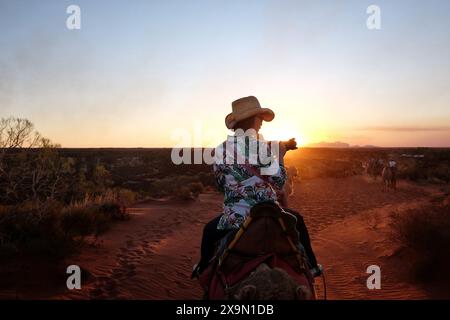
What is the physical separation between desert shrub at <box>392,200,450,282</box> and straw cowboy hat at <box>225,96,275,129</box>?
535cm

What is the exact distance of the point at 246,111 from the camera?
14.3 feet

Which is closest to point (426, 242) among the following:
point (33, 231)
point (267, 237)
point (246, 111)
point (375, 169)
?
point (246, 111)

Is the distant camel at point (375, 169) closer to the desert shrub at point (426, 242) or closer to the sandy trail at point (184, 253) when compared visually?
the sandy trail at point (184, 253)

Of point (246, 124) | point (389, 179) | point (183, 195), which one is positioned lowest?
point (183, 195)

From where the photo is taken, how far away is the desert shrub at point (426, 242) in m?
7.59

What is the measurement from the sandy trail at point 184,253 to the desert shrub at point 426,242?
19.0 inches

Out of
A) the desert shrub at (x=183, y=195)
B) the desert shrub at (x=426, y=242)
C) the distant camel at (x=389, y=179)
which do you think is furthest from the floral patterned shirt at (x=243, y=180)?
the distant camel at (x=389, y=179)

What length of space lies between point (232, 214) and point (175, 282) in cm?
432

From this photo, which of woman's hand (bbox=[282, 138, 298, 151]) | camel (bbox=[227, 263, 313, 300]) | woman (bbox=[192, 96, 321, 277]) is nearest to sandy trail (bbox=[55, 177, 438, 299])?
woman (bbox=[192, 96, 321, 277])

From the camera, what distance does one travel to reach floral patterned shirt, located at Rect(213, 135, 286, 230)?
13.0 ft

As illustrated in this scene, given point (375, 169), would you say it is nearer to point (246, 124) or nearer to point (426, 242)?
point (426, 242)

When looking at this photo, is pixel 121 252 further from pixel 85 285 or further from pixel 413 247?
pixel 413 247

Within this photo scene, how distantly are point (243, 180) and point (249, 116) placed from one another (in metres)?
0.81

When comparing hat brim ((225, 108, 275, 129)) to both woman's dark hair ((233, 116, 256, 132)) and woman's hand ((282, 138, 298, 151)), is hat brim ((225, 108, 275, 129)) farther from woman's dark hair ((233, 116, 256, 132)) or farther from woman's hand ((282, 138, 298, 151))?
woman's hand ((282, 138, 298, 151))
